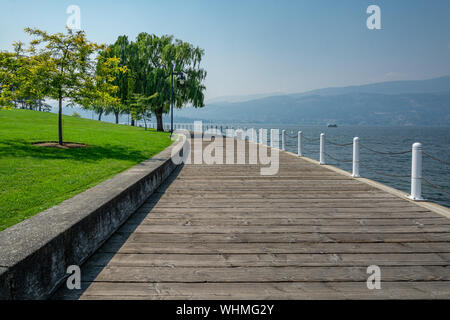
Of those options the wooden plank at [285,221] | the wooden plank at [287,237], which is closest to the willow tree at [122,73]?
the wooden plank at [285,221]

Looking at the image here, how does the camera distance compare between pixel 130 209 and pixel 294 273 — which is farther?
pixel 130 209

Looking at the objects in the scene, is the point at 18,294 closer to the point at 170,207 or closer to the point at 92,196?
the point at 92,196

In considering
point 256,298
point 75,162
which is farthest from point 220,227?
point 75,162

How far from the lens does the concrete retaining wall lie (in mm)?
2052

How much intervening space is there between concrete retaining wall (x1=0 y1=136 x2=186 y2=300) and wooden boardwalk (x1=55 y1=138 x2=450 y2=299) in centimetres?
19

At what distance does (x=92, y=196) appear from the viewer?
12.6 ft

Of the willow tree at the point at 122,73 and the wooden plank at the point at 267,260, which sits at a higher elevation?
the willow tree at the point at 122,73

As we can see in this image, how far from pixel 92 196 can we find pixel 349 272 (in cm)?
296

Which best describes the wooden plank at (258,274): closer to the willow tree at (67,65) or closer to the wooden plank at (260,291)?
the wooden plank at (260,291)

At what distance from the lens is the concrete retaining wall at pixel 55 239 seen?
6.73ft

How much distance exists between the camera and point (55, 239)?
2.47 m

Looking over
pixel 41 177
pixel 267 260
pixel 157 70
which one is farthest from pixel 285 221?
pixel 157 70

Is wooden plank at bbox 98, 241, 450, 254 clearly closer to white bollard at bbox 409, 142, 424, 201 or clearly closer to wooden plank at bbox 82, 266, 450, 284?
wooden plank at bbox 82, 266, 450, 284

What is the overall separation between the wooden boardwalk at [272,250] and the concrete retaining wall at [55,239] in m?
0.19
